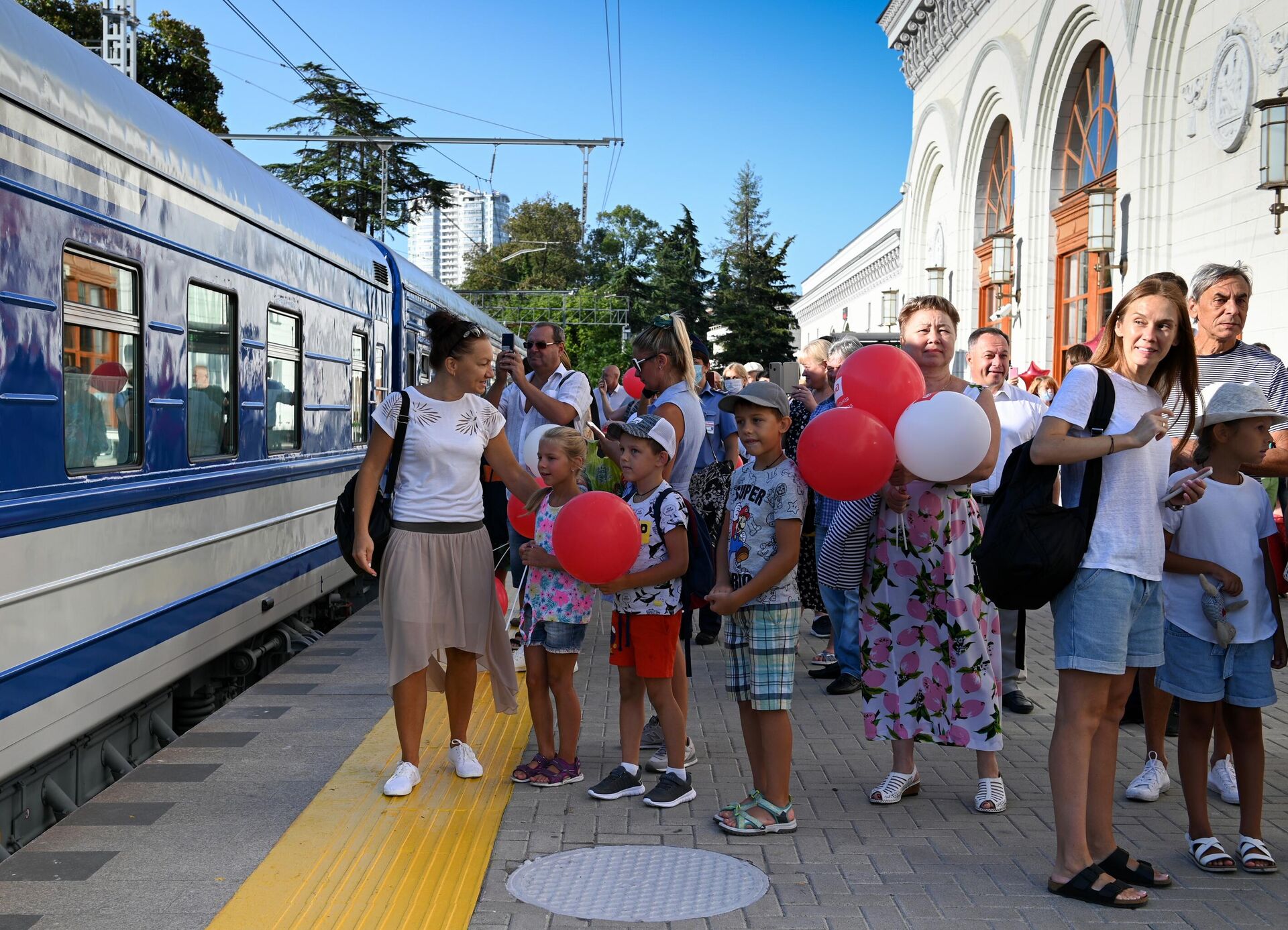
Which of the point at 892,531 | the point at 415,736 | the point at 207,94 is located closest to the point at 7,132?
the point at 415,736

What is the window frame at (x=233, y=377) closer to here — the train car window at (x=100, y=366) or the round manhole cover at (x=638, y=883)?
the train car window at (x=100, y=366)

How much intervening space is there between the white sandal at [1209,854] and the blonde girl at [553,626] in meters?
2.45

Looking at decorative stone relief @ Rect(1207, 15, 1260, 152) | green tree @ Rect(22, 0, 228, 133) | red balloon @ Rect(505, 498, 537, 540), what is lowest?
red balloon @ Rect(505, 498, 537, 540)

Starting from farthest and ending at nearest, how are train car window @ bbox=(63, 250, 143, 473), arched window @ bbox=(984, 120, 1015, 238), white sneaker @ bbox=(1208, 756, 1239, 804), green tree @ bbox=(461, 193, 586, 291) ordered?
green tree @ bbox=(461, 193, 586, 291)
arched window @ bbox=(984, 120, 1015, 238)
white sneaker @ bbox=(1208, 756, 1239, 804)
train car window @ bbox=(63, 250, 143, 473)

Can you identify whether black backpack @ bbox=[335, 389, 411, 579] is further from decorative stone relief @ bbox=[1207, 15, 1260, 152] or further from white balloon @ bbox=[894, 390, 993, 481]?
decorative stone relief @ bbox=[1207, 15, 1260, 152]

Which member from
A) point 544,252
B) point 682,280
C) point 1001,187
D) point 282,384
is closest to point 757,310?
point 682,280

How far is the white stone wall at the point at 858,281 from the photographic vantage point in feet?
126

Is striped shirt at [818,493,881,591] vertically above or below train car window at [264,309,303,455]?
below

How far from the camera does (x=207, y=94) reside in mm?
37062

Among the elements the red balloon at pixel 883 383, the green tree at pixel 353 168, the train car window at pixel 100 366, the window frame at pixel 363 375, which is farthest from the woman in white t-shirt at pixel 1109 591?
the green tree at pixel 353 168

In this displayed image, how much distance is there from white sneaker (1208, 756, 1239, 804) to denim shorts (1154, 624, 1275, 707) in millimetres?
880

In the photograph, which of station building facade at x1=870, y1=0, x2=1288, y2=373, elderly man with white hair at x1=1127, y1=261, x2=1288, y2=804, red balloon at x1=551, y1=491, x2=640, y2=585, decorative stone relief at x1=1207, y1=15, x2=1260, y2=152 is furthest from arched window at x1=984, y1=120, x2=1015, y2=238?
red balloon at x1=551, y1=491, x2=640, y2=585

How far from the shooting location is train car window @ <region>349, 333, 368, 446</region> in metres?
10.5

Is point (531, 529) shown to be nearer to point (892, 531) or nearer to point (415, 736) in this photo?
point (415, 736)
